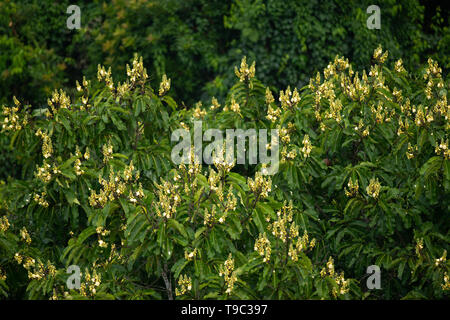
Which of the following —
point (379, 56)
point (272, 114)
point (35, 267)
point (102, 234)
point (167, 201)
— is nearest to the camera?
point (167, 201)

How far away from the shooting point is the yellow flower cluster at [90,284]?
4.48 m

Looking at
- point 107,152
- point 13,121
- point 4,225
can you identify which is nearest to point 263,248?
point 107,152

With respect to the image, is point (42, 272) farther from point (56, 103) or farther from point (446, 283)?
point (446, 283)

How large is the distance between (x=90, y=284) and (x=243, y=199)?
4.51 feet

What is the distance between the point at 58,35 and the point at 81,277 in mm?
8998

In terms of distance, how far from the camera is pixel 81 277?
4.83 metres

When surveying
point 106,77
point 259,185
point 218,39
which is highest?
point 218,39

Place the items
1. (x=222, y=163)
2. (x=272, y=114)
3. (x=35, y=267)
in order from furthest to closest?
(x=272, y=114) → (x=35, y=267) → (x=222, y=163)

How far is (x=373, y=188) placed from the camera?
4715 millimetres

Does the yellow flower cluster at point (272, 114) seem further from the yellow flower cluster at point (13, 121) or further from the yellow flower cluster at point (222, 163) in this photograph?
the yellow flower cluster at point (13, 121)

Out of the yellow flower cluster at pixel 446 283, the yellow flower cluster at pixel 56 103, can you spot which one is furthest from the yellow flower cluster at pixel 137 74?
the yellow flower cluster at pixel 446 283

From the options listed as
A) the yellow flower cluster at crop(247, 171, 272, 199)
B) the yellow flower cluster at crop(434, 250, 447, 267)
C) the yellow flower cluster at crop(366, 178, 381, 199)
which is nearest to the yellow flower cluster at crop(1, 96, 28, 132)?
the yellow flower cluster at crop(247, 171, 272, 199)

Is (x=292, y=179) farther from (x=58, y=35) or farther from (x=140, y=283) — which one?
(x=58, y=35)

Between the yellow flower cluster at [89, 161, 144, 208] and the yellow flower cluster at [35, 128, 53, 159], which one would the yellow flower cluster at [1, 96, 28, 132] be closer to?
the yellow flower cluster at [35, 128, 53, 159]
